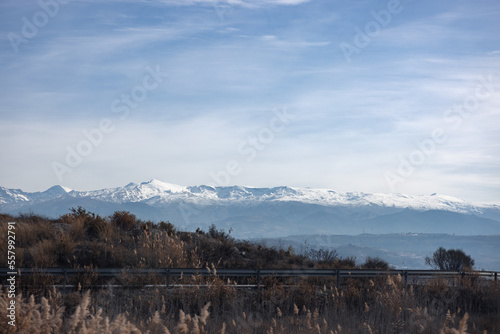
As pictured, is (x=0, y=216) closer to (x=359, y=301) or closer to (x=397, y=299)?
(x=359, y=301)

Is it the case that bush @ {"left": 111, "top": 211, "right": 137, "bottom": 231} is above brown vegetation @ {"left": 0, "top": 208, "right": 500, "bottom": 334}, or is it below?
above

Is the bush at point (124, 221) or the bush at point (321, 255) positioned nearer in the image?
the bush at point (124, 221)

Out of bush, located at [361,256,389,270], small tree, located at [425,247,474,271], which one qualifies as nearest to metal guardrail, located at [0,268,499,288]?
bush, located at [361,256,389,270]

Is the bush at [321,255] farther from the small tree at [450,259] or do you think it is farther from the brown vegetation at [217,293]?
the small tree at [450,259]

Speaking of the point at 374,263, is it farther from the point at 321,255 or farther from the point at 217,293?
the point at 217,293

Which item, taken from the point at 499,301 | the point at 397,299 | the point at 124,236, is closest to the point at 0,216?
the point at 124,236

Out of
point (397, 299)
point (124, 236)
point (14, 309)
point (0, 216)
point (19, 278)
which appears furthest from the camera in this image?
point (0, 216)

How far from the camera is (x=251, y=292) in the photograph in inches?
609

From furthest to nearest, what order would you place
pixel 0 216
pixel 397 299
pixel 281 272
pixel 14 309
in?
pixel 0 216
pixel 281 272
pixel 397 299
pixel 14 309

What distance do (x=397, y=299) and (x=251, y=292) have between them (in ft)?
15.9

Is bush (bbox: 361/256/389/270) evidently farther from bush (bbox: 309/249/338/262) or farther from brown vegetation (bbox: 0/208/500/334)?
bush (bbox: 309/249/338/262)

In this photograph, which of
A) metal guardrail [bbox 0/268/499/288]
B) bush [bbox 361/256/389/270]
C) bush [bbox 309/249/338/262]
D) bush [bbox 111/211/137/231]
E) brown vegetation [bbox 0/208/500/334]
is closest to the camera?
brown vegetation [bbox 0/208/500/334]

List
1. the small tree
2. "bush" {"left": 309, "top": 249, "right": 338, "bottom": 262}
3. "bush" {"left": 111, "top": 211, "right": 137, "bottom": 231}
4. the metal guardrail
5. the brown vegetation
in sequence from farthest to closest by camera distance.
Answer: the small tree, "bush" {"left": 309, "top": 249, "right": 338, "bottom": 262}, "bush" {"left": 111, "top": 211, "right": 137, "bottom": 231}, the metal guardrail, the brown vegetation

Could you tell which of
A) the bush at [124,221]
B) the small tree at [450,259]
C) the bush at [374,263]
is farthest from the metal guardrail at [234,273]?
the small tree at [450,259]
